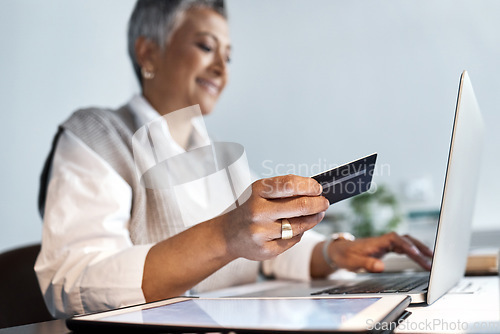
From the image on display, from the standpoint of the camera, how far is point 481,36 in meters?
1.83

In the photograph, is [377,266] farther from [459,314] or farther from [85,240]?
[85,240]

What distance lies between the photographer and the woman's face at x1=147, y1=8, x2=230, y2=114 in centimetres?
108

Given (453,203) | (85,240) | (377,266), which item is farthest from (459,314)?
(85,240)

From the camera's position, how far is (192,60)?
1102 mm

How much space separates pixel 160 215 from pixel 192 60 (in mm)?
407

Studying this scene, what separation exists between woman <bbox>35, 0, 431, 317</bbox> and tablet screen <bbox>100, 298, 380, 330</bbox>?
0.10 m

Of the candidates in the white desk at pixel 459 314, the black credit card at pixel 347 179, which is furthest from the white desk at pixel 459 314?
the black credit card at pixel 347 179

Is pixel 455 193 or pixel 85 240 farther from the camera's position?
pixel 85 240

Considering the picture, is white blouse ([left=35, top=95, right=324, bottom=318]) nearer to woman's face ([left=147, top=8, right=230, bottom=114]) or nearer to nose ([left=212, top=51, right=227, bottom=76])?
woman's face ([left=147, top=8, right=230, bottom=114])

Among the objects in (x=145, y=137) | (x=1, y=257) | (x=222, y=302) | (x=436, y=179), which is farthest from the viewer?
(x=436, y=179)

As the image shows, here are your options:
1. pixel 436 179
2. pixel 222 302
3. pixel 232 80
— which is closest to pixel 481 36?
pixel 436 179

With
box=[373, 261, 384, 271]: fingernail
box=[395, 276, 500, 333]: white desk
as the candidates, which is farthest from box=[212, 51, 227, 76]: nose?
box=[395, 276, 500, 333]: white desk

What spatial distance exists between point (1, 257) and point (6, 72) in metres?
0.99

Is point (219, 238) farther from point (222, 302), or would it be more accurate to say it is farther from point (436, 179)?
point (436, 179)
